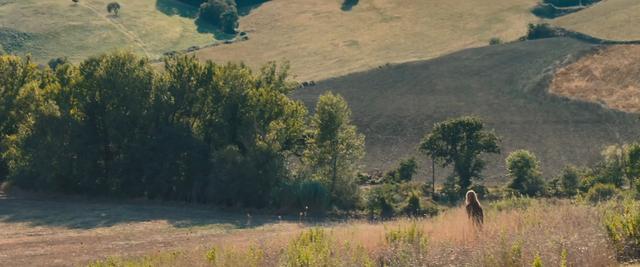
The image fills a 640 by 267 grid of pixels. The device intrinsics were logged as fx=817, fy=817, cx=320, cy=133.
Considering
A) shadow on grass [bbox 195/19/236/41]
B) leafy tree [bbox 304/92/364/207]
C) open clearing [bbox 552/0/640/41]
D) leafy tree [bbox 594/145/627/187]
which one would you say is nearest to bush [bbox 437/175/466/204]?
leafy tree [bbox 304/92/364/207]

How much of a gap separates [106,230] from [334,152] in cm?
2090

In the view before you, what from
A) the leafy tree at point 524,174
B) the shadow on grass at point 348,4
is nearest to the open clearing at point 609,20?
the shadow on grass at point 348,4

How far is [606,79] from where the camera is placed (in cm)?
9812

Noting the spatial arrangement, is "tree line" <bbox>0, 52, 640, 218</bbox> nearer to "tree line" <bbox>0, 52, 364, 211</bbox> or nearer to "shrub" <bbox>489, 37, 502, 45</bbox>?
"tree line" <bbox>0, 52, 364, 211</bbox>

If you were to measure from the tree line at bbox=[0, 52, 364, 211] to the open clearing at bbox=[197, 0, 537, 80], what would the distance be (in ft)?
187

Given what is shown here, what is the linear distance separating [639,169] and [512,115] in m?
30.6

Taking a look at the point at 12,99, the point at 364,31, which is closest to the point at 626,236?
the point at 12,99

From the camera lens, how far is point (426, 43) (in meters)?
132

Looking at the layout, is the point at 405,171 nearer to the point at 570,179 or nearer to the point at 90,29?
the point at 570,179

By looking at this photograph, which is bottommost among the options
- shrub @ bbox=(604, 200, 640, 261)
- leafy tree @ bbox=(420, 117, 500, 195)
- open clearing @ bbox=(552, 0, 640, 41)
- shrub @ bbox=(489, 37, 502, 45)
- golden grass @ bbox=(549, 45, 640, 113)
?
shrub @ bbox=(604, 200, 640, 261)

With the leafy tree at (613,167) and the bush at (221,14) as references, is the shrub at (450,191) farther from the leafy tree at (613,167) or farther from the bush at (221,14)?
the bush at (221,14)

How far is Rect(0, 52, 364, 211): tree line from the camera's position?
176ft

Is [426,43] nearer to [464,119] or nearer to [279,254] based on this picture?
[464,119]

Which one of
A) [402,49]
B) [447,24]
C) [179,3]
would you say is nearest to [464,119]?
[402,49]
